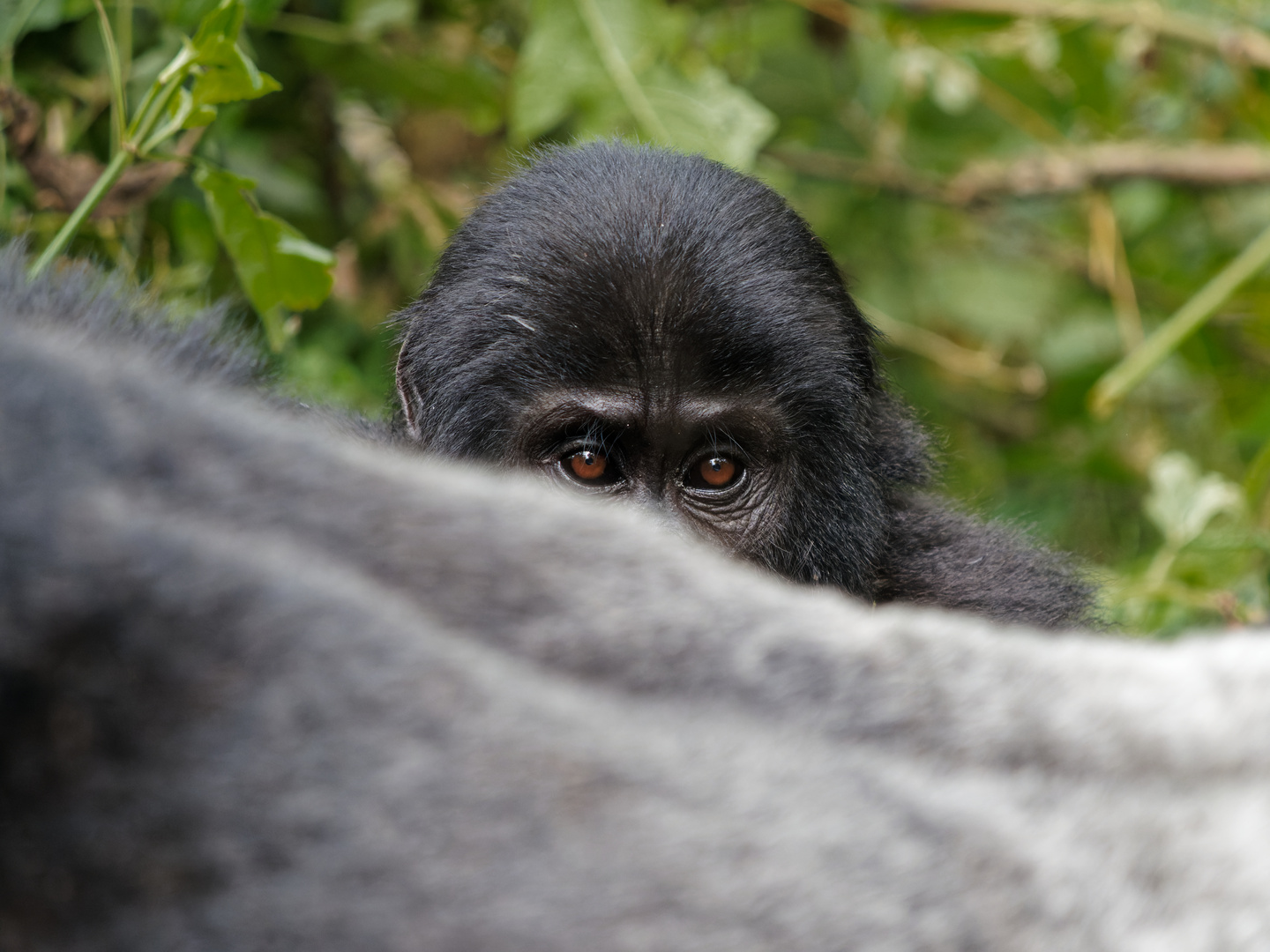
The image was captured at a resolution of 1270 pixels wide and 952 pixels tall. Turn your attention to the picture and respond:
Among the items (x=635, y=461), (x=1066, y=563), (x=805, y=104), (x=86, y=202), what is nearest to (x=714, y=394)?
(x=635, y=461)

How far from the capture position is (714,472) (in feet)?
5.79

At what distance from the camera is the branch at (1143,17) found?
288 cm

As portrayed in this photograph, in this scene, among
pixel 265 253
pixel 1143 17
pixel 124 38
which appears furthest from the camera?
pixel 1143 17

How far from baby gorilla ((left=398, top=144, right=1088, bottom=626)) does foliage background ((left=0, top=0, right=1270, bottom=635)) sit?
339mm

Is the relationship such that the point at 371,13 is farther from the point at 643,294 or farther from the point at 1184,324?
the point at 1184,324

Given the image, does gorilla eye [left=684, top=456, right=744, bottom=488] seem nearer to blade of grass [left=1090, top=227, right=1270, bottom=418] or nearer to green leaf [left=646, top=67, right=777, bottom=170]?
green leaf [left=646, top=67, right=777, bottom=170]

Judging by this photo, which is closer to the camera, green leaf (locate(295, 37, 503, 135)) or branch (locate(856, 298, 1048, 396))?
green leaf (locate(295, 37, 503, 135))

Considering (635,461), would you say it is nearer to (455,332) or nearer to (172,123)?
(455,332)

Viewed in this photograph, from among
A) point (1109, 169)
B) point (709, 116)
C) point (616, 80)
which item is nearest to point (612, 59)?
point (616, 80)

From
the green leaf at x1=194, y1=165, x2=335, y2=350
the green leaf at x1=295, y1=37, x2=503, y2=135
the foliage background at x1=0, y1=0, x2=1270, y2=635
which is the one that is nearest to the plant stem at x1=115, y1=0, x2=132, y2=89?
the foliage background at x1=0, y1=0, x2=1270, y2=635

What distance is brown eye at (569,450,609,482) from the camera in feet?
5.74

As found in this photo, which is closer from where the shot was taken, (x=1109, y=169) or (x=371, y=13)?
(x=371, y=13)

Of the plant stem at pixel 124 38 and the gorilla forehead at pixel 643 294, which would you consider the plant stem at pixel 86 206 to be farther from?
the plant stem at pixel 124 38

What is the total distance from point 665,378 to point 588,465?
163 mm
